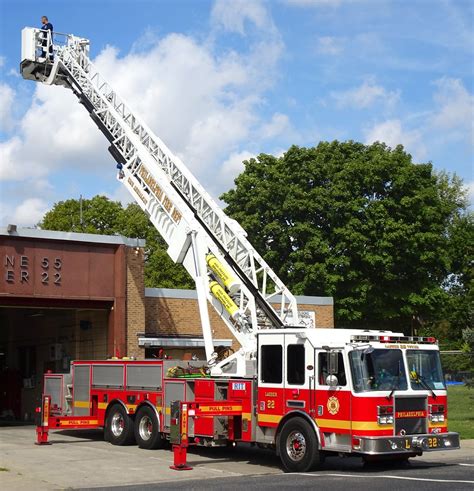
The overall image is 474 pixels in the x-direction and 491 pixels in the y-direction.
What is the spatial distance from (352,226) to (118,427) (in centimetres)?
2328

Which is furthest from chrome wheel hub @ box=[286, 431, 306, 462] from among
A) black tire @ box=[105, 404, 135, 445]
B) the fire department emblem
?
black tire @ box=[105, 404, 135, 445]

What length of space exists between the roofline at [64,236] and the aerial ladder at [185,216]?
2.89m

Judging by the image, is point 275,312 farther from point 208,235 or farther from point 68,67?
point 68,67

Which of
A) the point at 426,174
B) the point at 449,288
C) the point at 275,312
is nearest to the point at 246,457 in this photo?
the point at 275,312

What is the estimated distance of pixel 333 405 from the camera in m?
13.8

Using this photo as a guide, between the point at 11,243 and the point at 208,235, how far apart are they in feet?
21.4

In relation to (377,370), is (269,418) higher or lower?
lower

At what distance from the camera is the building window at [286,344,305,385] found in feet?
48.0

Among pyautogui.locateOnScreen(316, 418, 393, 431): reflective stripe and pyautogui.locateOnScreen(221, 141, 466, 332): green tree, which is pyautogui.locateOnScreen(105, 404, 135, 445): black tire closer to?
pyautogui.locateOnScreen(316, 418, 393, 431): reflective stripe

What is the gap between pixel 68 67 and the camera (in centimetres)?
2219

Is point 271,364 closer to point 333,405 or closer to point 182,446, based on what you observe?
point 333,405

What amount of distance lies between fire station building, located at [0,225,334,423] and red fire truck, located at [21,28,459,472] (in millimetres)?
2164

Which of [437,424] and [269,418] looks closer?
[437,424]

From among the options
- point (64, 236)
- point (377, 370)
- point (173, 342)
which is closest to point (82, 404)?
point (64, 236)
